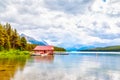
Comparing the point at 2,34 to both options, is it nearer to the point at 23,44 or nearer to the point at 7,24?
→ the point at 7,24

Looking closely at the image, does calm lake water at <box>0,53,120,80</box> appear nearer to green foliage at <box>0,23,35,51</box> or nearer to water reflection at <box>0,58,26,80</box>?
water reflection at <box>0,58,26,80</box>

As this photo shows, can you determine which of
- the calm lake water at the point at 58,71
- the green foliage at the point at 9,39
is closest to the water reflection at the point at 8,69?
the calm lake water at the point at 58,71

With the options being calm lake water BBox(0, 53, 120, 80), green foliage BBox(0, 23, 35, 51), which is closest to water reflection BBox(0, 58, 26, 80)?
calm lake water BBox(0, 53, 120, 80)

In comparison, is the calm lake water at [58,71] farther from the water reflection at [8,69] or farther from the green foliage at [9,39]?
the green foliage at [9,39]

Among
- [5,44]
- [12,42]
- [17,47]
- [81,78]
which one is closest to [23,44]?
[17,47]

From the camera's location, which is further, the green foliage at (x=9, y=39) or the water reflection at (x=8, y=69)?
the green foliage at (x=9, y=39)

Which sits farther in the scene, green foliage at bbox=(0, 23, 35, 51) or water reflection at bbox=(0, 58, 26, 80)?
green foliage at bbox=(0, 23, 35, 51)

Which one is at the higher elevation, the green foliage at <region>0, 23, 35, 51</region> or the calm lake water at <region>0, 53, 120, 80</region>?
the green foliage at <region>0, 23, 35, 51</region>

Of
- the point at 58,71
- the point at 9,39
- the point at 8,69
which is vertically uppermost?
the point at 9,39

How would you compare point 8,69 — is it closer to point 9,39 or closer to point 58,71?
point 58,71

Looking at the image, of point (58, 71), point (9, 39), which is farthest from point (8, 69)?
point (9, 39)

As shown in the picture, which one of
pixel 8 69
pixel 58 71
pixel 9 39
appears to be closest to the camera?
pixel 58 71

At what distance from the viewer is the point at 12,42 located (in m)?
91.9

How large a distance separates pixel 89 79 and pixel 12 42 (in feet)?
245
